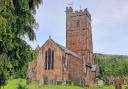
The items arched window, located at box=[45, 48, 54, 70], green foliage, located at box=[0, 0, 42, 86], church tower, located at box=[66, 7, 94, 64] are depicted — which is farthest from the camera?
church tower, located at box=[66, 7, 94, 64]

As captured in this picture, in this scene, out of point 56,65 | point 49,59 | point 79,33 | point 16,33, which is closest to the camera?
point 16,33

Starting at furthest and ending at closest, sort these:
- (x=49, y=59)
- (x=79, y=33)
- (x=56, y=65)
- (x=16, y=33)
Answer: (x=79, y=33) → (x=49, y=59) → (x=56, y=65) → (x=16, y=33)

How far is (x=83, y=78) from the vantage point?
6944 centimetres

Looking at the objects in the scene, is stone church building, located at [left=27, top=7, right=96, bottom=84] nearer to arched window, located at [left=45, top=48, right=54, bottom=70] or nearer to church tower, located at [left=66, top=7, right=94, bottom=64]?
arched window, located at [left=45, top=48, right=54, bottom=70]

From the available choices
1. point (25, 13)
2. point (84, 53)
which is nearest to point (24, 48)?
point (25, 13)

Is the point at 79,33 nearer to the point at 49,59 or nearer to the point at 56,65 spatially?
the point at 49,59

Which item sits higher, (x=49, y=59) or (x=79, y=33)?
(x=79, y=33)

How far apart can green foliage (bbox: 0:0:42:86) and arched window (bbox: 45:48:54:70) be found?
154ft

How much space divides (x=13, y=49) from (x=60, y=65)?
48.1 metres

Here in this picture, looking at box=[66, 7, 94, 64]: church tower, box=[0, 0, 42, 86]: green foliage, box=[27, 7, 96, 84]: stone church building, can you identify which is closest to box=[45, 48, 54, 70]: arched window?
box=[27, 7, 96, 84]: stone church building

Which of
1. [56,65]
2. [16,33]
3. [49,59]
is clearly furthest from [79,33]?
[16,33]

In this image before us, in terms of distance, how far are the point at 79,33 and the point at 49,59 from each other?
57.4ft

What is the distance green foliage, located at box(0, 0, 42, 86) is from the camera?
18.6 meters

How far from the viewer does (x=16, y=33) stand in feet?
66.9
